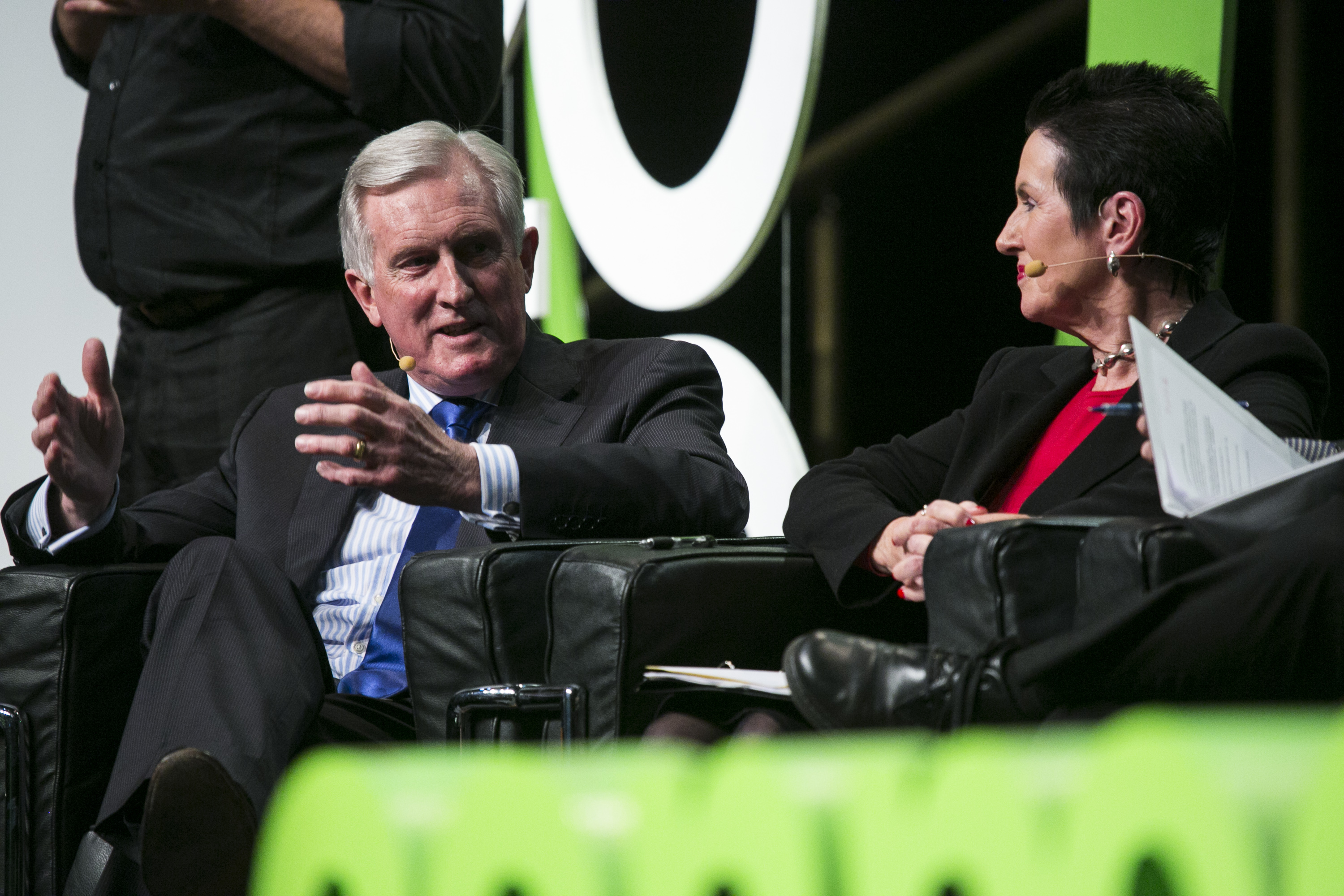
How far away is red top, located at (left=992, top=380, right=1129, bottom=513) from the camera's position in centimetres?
188

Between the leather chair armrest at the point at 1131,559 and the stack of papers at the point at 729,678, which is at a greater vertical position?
the leather chair armrest at the point at 1131,559

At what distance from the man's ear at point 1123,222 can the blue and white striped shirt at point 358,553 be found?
2.93 ft

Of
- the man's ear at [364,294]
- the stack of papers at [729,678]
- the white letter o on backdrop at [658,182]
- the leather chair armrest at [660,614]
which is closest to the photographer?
the stack of papers at [729,678]

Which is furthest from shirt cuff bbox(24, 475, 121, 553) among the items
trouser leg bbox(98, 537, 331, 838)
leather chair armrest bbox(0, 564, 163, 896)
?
trouser leg bbox(98, 537, 331, 838)

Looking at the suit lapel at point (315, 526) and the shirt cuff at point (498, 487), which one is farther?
the suit lapel at point (315, 526)

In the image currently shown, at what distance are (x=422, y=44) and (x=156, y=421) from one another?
938 millimetres

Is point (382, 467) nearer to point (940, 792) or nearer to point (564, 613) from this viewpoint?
point (564, 613)

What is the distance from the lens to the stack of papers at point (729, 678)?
4.52 ft

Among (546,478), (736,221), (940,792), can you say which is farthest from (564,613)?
(736,221)

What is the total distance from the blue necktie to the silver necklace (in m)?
0.95

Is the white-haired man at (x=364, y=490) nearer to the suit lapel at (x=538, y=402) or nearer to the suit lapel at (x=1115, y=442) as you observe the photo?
the suit lapel at (x=538, y=402)

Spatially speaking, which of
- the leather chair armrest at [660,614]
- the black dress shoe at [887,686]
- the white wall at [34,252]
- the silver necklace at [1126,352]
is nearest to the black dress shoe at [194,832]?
the leather chair armrest at [660,614]

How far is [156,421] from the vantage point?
279 centimetres

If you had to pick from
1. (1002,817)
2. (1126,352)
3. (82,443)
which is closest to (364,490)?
(82,443)
